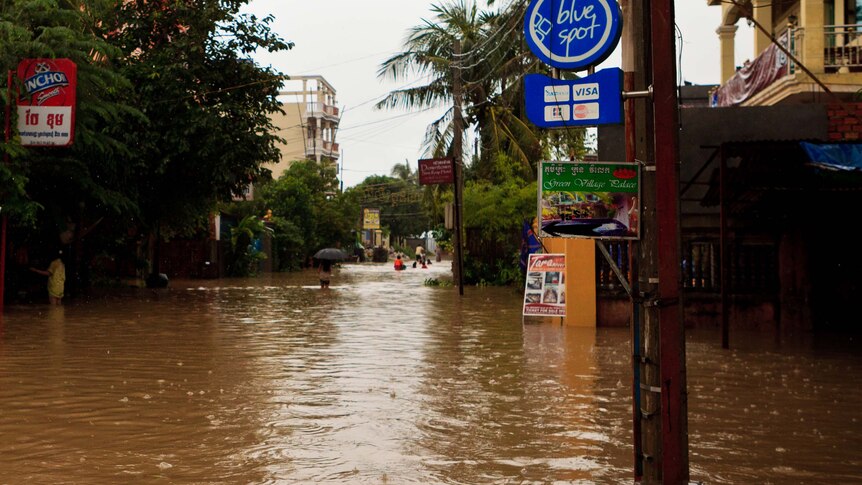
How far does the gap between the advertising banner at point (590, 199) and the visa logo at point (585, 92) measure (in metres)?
0.56

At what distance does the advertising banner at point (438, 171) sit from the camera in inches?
1083

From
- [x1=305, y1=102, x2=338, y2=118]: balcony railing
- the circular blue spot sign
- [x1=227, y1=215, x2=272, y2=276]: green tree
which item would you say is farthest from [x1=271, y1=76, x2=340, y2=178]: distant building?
the circular blue spot sign

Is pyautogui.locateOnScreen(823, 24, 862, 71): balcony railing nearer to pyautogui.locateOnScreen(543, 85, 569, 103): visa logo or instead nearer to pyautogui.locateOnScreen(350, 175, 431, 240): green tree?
pyautogui.locateOnScreen(543, 85, 569, 103): visa logo

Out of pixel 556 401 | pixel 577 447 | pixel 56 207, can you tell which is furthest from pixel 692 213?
pixel 56 207

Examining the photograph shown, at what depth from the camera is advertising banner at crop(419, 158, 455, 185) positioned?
90.2ft

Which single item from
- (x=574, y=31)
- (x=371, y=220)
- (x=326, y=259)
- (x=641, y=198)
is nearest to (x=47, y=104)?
(x=326, y=259)

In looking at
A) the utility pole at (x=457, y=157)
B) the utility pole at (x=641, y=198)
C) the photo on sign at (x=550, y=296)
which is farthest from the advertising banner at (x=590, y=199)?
A: the utility pole at (x=457, y=157)

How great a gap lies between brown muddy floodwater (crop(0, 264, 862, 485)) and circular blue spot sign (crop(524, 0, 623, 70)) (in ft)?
9.57

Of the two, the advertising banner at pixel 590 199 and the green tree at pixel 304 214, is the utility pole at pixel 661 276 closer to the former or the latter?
the advertising banner at pixel 590 199

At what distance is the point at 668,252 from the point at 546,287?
460 inches

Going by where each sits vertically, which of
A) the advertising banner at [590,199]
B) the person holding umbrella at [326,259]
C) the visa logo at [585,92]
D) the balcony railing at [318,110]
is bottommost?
the person holding umbrella at [326,259]

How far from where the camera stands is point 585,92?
229 inches

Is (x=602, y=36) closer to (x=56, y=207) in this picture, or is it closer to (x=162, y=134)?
(x=56, y=207)

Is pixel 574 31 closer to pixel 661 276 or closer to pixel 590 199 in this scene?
pixel 590 199
